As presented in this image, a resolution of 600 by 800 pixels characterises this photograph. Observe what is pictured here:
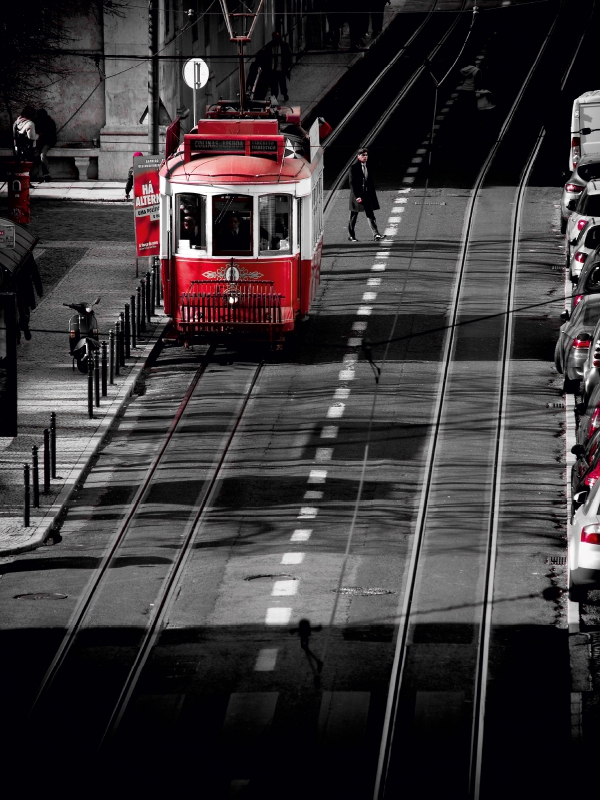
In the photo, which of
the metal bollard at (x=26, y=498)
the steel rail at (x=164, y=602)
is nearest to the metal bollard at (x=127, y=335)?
the steel rail at (x=164, y=602)

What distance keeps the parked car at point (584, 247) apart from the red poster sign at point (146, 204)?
675cm

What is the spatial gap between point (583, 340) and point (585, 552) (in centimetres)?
787

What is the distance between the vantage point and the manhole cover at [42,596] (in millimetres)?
15938

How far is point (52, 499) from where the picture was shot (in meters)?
19.0

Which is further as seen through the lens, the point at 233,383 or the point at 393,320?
the point at 393,320

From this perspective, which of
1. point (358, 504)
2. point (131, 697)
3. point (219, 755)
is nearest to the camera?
point (219, 755)

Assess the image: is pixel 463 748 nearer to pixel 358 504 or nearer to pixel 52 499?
pixel 358 504

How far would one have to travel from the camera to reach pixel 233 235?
2480 centimetres

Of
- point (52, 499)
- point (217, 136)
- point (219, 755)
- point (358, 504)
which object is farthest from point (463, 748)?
point (217, 136)

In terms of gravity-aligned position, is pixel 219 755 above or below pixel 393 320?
above

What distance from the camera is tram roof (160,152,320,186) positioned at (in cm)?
2461

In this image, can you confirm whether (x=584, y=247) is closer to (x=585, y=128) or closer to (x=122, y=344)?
(x=122, y=344)

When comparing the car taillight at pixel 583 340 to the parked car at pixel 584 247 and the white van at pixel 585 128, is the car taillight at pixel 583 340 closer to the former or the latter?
the parked car at pixel 584 247

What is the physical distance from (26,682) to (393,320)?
47.3ft
